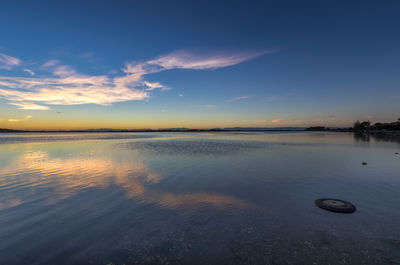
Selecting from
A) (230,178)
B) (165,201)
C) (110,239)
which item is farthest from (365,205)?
(110,239)

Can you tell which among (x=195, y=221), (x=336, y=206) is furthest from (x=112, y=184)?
(x=336, y=206)

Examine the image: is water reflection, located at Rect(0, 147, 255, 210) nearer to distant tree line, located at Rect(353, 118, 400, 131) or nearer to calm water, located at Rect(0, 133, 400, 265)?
calm water, located at Rect(0, 133, 400, 265)

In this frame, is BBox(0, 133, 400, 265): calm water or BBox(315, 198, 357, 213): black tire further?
BBox(315, 198, 357, 213): black tire

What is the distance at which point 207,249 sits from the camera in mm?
5391

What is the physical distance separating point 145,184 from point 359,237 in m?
10.8

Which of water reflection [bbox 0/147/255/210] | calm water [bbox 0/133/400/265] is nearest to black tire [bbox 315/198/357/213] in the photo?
calm water [bbox 0/133/400/265]

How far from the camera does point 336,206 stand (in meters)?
8.10

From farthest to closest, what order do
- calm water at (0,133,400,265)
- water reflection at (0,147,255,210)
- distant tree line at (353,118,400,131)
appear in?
distant tree line at (353,118,400,131)
water reflection at (0,147,255,210)
calm water at (0,133,400,265)

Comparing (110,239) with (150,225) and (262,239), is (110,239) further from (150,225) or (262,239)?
(262,239)

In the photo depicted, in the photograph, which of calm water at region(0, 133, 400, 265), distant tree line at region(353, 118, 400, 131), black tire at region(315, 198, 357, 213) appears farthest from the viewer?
distant tree line at region(353, 118, 400, 131)

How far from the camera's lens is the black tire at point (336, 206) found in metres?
7.80

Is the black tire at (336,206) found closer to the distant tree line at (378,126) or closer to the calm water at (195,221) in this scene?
the calm water at (195,221)

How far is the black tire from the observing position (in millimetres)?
7805

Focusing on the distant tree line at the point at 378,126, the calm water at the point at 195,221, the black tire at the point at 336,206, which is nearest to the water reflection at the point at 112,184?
the calm water at the point at 195,221
